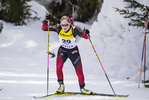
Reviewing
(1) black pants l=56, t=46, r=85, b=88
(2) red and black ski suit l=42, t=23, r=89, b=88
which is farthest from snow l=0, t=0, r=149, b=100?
(2) red and black ski suit l=42, t=23, r=89, b=88

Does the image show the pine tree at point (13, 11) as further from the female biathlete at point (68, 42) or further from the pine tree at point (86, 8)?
the female biathlete at point (68, 42)

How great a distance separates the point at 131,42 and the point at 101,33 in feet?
5.32

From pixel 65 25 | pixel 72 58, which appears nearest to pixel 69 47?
pixel 72 58

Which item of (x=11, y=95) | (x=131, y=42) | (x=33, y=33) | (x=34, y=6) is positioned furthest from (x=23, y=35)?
(x=11, y=95)

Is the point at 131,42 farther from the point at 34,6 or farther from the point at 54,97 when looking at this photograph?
the point at 34,6

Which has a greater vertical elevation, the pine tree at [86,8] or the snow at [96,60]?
the pine tree at [86,8]

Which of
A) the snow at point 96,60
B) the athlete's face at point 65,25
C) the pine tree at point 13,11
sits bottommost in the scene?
the snow at point 96,60

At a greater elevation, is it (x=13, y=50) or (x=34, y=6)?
(x=34, y=6)

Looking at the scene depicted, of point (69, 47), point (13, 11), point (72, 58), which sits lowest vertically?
point (72, 58)

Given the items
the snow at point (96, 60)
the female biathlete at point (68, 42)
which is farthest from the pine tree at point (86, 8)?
the female biathlete at point (68, 42)

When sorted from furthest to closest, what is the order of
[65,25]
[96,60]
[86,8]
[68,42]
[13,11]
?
[86,8] → [13,11] → [96,60] → [68,42] → [65,25]

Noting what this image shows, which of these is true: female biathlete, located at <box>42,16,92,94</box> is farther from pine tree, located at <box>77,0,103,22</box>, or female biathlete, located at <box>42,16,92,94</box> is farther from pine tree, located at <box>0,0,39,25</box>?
pine tree, located at <box>77,0,103,22</box>

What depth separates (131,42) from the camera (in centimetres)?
950

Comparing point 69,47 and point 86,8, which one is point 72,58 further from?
point 86,8
